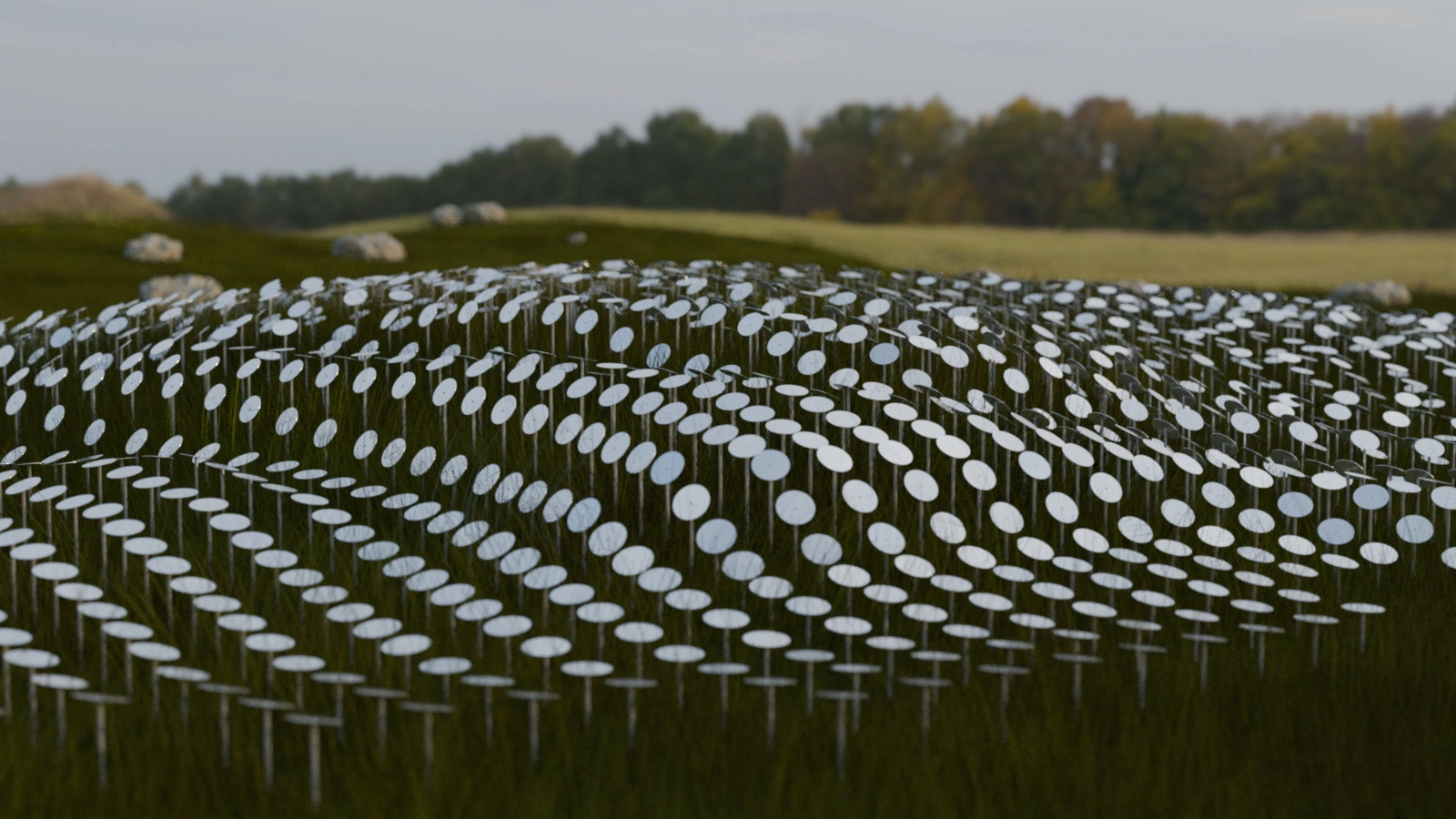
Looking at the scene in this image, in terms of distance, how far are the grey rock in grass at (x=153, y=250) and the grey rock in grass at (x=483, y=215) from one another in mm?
13196

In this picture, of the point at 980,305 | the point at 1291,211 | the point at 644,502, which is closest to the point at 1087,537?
the point at 644,502

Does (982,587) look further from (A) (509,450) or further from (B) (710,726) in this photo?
(A) (509,450)

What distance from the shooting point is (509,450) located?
34.2ft

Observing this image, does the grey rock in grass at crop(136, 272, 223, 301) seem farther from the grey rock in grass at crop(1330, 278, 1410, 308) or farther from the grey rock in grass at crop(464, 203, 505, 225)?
the grey rock in grass at crop(1330, 278, 1410, 308)

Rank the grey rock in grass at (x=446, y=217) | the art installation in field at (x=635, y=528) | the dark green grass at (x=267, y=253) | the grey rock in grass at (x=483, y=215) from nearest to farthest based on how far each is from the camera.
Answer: the art installation in field at (x=635, y=528)
the dark green grass at (x=267, y=253)
the grey rock in grass at (x=446, y=217)
the grey rock in grass at (x=483, y=215)

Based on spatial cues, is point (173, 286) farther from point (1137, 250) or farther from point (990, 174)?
point (990, 174)

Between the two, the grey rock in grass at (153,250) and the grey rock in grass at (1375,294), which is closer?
the grey rock in grass at (1375,294)

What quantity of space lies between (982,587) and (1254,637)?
1.72 meters

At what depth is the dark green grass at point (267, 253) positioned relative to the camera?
88.7 feet

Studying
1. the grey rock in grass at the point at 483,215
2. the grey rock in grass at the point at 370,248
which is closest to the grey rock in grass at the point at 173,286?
the grey rock in grass at the point at 370,248

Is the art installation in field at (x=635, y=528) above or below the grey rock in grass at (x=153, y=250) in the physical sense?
below

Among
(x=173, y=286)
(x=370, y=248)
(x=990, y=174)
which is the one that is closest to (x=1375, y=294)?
(x=173, y=286)

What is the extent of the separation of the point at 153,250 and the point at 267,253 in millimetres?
3410

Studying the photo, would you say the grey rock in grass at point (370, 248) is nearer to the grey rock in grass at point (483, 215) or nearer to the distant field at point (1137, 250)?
the distant field at point (1137, 250)
